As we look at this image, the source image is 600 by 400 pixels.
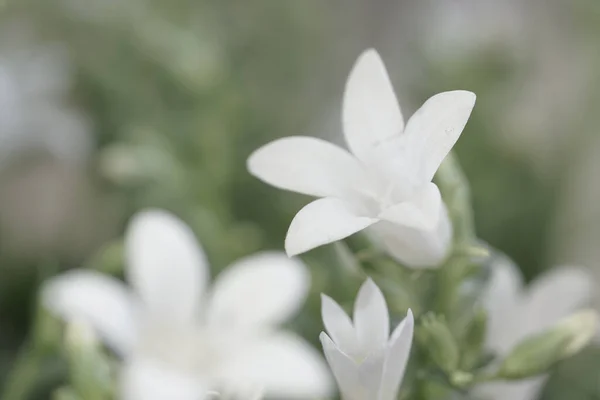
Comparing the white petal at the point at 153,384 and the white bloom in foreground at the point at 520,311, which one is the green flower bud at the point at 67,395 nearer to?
the white petal at the point at 153,384

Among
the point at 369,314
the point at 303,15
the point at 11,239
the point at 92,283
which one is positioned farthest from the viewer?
the point at 303,15

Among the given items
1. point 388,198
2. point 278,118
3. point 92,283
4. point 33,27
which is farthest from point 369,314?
point 33,27

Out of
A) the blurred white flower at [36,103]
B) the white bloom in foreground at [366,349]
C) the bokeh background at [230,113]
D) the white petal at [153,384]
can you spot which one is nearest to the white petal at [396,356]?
the white bloom in foreground at [366,349]

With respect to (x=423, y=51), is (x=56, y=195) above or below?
below

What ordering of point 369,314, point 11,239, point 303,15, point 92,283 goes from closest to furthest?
point 369,314, point 92,283, point 11,239, point 303,15

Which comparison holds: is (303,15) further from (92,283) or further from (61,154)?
(92,283)

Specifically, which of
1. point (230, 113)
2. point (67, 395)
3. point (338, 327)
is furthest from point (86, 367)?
point (230, 113)

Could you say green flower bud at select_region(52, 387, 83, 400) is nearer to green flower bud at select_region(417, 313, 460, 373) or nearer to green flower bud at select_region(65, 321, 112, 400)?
green flower bud at select_region(65, 321, 112, 400)
